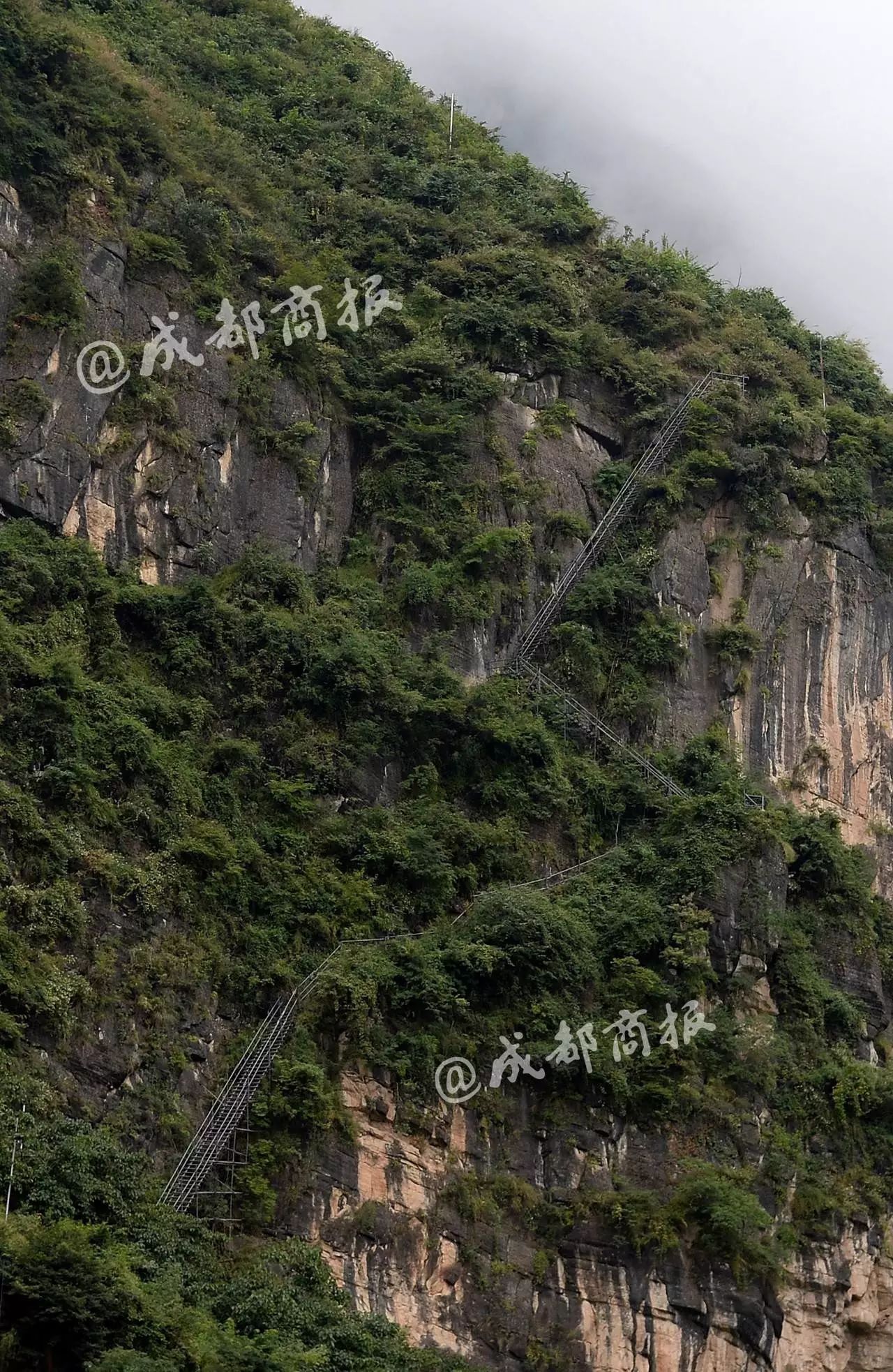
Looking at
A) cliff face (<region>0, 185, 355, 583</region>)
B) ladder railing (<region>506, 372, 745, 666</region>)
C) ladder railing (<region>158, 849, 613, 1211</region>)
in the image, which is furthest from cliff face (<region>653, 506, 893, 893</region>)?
ladder railing (<region>158, 849, 613, 1211</region>)

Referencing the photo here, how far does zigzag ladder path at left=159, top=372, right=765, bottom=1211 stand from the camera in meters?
19.5

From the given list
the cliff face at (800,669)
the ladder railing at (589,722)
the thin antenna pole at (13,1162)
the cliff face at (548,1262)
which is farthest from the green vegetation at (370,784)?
the cliff face at (800,669)

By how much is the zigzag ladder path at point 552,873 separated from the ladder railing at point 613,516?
12mm

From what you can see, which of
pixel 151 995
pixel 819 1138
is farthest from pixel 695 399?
pixel 151 995

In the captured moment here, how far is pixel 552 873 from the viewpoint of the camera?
2517 centimetres

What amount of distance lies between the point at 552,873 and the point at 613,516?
7.18 m

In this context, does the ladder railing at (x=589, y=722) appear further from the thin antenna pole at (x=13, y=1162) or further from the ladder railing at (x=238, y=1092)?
the thin antenna pole at (x=13, y=1162)

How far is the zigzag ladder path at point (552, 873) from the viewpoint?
1948 centimetres

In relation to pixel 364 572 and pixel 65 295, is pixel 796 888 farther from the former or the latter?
pixel 65 295

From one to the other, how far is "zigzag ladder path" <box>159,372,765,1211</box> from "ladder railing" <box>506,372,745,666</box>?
1cm

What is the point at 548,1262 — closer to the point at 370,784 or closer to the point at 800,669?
the point at 370,784

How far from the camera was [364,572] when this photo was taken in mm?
27297

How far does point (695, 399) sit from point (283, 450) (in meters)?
8.21

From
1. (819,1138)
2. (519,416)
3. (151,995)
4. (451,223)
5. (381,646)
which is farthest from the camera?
(451,223)
